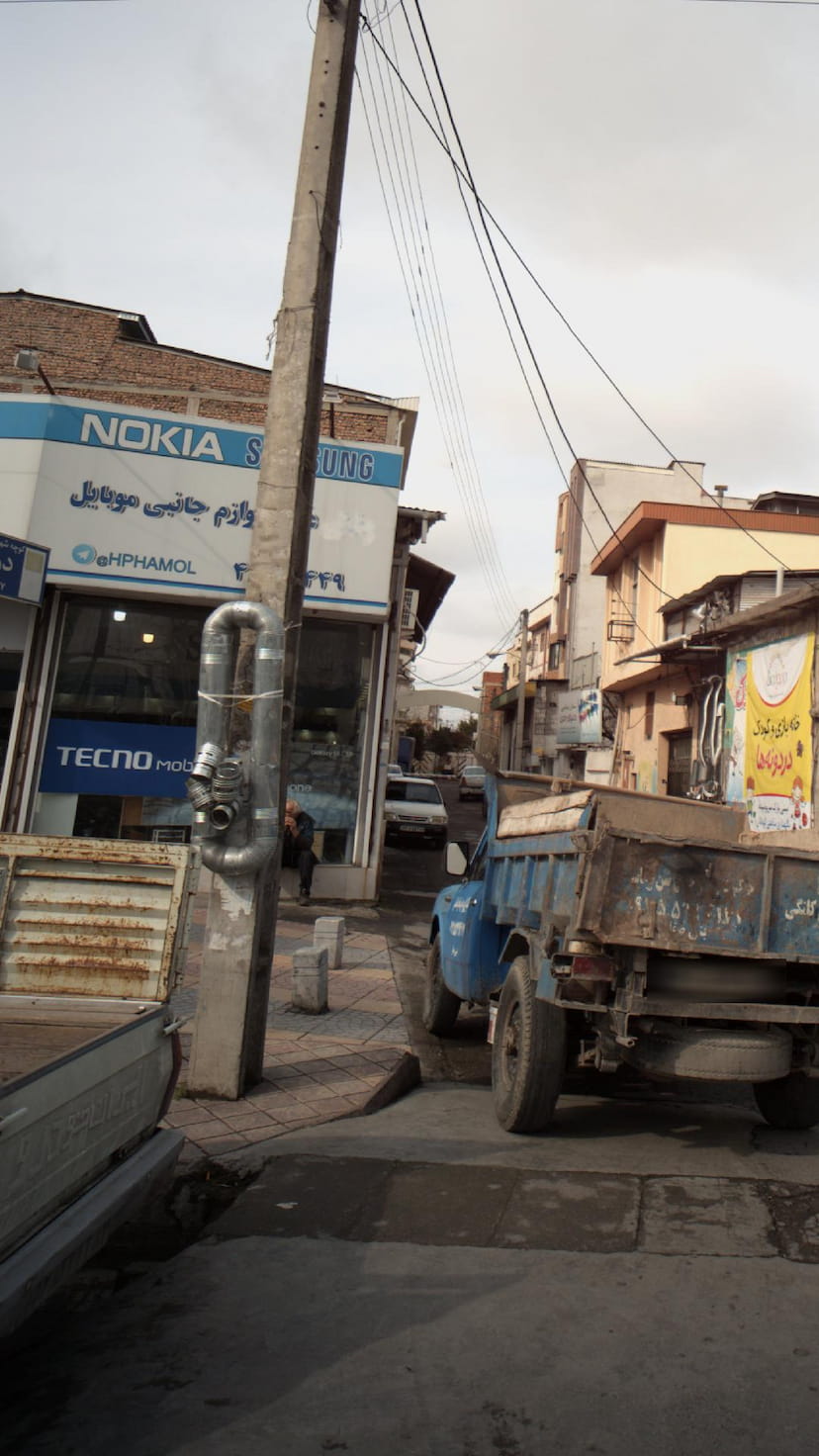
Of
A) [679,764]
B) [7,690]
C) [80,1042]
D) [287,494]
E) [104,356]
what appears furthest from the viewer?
[679,764]

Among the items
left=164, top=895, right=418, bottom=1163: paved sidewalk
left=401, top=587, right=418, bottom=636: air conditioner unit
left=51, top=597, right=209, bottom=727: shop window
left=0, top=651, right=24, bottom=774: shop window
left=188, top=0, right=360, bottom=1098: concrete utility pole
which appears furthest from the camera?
left=401, top=587, right=418, bottom=636: air conditioner unit

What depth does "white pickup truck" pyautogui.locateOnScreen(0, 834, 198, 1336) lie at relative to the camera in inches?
106

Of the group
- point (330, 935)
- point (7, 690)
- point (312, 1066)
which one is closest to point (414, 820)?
point (7, 690)

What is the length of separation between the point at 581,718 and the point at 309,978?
21931 mm

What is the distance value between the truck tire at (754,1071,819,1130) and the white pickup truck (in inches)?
144

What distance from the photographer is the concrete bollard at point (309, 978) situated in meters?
7.91

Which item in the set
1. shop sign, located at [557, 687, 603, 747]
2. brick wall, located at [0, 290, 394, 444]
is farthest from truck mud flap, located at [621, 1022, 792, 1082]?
shop sign, located at [557, 687, 603, 747]

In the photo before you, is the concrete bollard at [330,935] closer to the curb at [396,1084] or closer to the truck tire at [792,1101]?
the curb at [396,1084]

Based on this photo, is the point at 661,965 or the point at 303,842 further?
the point at 303,842

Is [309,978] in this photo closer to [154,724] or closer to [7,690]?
[154,724]

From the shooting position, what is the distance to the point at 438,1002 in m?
8.01

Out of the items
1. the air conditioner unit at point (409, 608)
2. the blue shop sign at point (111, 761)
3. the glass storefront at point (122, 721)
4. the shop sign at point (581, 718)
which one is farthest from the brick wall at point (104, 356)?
the shop sign at point (581, 718)

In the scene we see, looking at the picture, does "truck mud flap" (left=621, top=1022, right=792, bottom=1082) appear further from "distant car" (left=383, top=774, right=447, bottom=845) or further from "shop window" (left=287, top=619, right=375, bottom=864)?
"distant car" (left=383, top=774, right=447, bottom=845)

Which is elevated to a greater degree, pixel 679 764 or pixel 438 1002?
pixel 679 764
